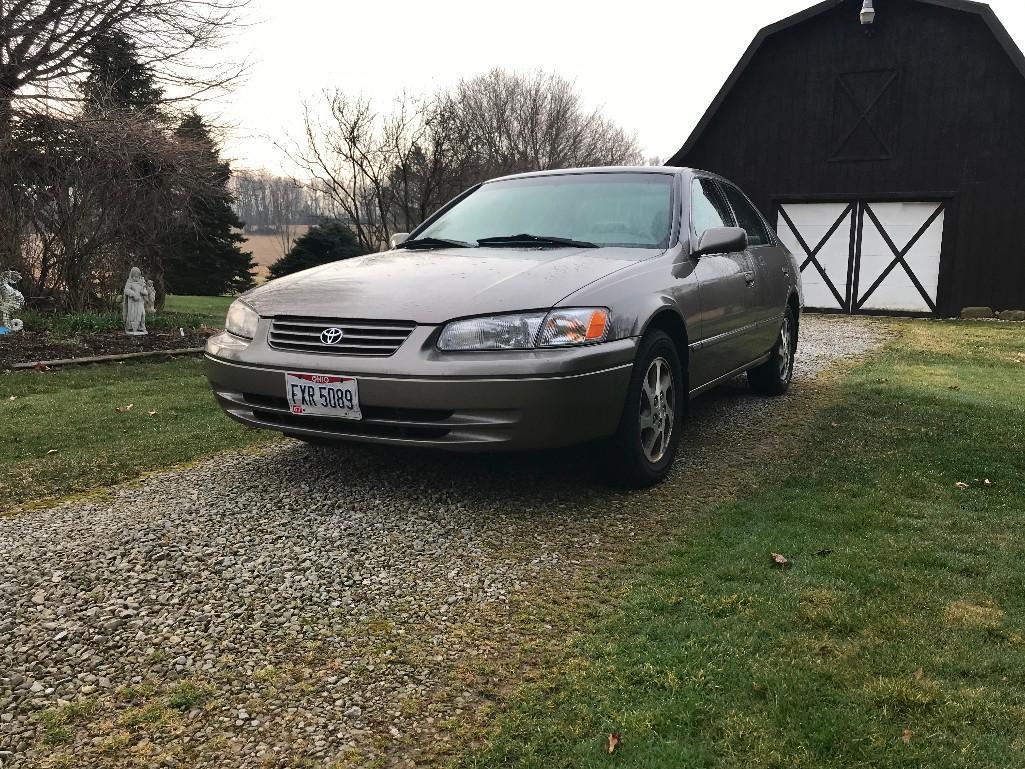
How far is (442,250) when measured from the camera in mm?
4531

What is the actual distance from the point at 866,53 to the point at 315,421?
54.1 ft

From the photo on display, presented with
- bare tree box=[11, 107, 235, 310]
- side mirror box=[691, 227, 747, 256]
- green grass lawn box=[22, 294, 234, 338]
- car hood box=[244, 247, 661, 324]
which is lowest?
green grass lawn box=[22, 294, 234, 338]

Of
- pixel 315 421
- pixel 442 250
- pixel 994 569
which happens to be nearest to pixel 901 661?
pixel 994 569

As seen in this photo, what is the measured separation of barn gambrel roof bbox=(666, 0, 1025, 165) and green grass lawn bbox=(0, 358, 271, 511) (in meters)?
13.4

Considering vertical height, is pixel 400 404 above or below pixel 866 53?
below

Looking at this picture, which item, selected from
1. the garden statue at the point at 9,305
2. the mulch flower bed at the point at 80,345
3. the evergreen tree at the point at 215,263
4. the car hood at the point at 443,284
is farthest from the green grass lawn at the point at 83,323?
the evergreen tree at the point at 215,263

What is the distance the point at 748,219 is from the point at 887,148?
481 inches

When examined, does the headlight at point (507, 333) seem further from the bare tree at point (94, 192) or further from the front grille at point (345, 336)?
the bare tree at point (94, 192)

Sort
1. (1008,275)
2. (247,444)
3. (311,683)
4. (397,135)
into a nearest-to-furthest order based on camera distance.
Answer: (311,683) < (247,444) < (1008,275) < (397,135)

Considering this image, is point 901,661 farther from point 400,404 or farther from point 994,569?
point 400,404

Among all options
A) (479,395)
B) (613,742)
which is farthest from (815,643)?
(479,395)

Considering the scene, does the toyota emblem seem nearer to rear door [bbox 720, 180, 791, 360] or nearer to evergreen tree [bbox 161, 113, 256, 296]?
rear door [bbox 720, 180, 791, 360]

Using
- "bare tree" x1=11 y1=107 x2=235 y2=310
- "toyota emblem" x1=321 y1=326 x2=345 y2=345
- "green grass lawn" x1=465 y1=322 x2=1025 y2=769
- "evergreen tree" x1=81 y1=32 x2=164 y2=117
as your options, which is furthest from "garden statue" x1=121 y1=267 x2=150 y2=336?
"green grass lawn" x1=465 y1=322 x2=1025 y2=769

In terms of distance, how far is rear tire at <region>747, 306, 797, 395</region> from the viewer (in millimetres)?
6527
